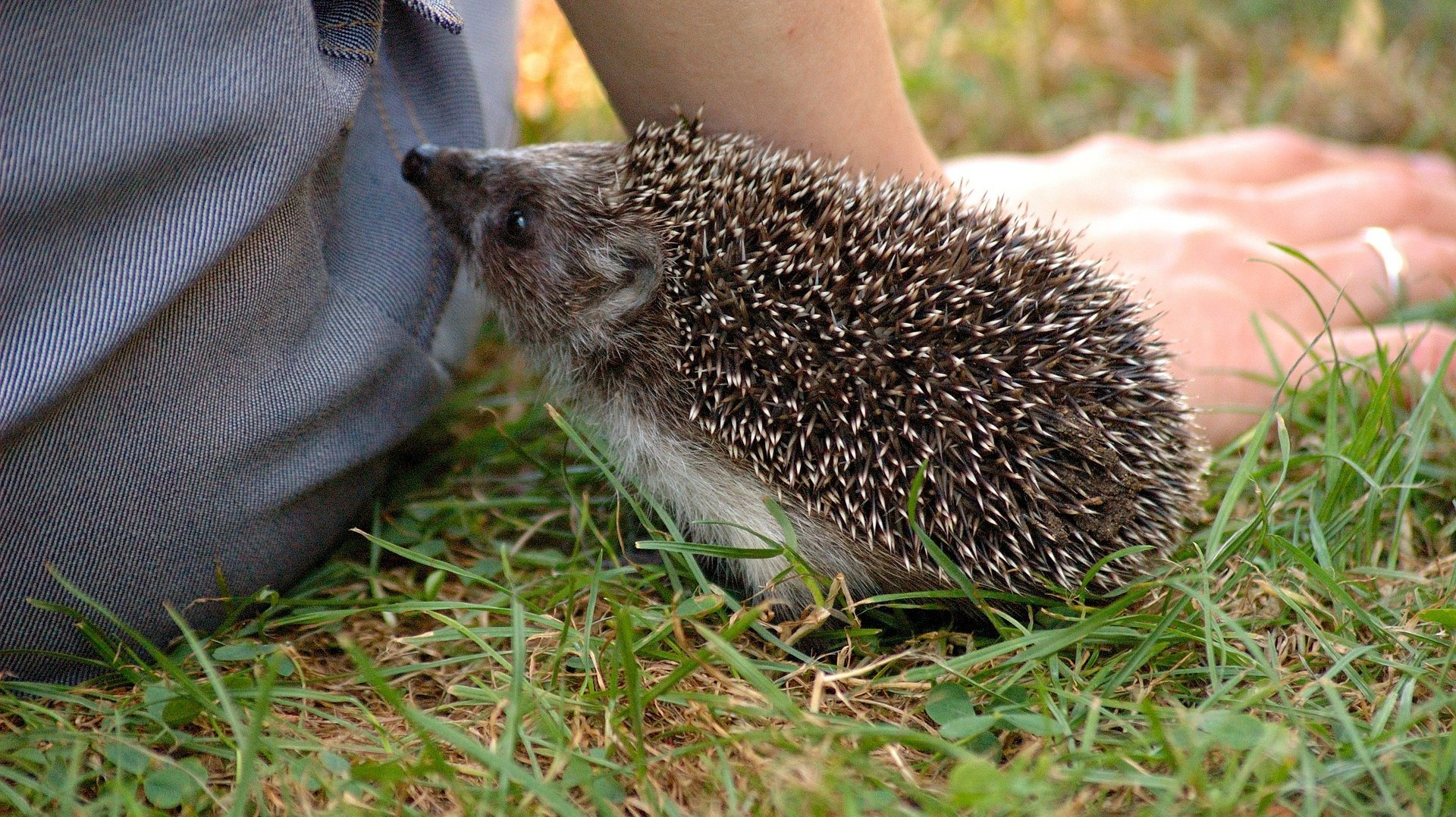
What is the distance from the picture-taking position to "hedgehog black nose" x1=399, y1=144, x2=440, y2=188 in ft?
8.85

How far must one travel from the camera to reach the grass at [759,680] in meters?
1.75

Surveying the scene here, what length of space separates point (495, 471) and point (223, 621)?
0.90m

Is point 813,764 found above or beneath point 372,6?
beneath

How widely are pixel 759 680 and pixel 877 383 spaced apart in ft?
2.32

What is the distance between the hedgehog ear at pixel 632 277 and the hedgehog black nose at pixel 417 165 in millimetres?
509

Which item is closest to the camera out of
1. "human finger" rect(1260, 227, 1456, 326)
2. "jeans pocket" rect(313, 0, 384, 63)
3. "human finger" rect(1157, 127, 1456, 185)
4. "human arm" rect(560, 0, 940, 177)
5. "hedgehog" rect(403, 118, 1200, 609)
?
"jeans pocket" rect(313, 0, 384, 63)

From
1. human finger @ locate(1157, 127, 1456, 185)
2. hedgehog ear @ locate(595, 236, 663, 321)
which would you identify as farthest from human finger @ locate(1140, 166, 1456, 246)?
hedgehog ear @ locate(595, 236, 663, 321)

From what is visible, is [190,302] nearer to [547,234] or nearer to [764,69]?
[547,234]

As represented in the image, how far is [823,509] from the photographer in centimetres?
233

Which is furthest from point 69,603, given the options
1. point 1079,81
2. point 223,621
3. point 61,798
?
point 1079,81

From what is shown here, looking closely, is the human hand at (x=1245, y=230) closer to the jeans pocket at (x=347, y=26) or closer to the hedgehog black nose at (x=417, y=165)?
the hedgehog black nose at (x=417, y=165)

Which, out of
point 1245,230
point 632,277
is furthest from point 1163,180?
point 632,277

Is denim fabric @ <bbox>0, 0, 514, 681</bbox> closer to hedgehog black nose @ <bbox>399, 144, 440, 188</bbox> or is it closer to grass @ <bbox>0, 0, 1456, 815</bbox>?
hedgehog black nose @ <bbox>399, 144, 440, 188</bbox>

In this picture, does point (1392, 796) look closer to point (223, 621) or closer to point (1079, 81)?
point (223, 621)
